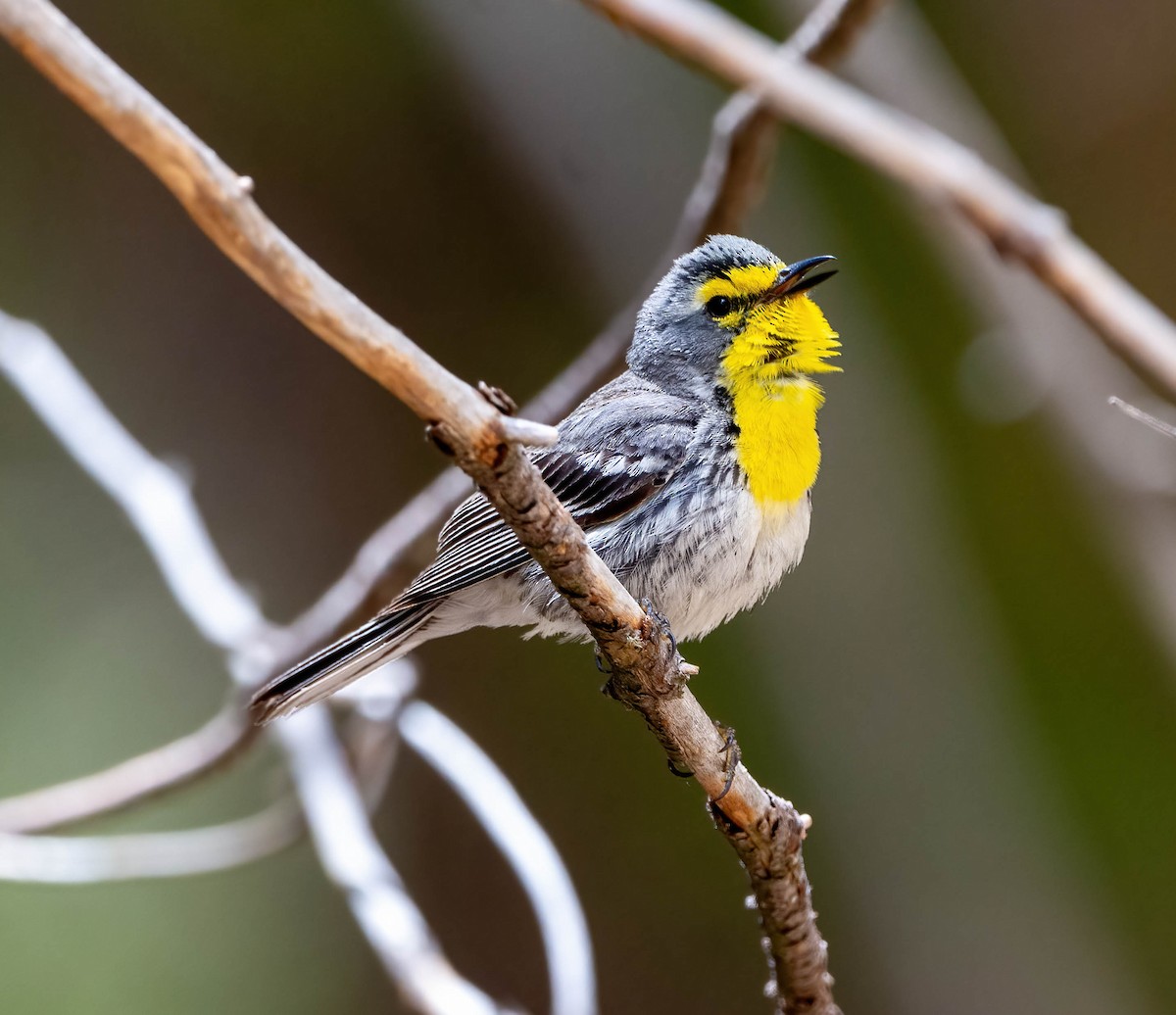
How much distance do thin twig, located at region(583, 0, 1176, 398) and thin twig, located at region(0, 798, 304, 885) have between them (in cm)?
222

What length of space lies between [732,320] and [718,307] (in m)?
0.07

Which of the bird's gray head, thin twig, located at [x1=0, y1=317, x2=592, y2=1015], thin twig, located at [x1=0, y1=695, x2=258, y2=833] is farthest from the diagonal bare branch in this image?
thin twig, located at [x1=0, y1=695, x2=258, y2=833]

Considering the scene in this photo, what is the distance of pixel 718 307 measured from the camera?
2.76 m

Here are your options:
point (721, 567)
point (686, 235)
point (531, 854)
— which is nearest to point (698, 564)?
point (721, 567)

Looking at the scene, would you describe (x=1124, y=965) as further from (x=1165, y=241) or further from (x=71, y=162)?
(x=71, y=162)

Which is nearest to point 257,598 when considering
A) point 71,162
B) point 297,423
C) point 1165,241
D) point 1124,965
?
point 297,423

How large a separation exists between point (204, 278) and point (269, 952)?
255cm

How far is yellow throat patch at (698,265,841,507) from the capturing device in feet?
8.19

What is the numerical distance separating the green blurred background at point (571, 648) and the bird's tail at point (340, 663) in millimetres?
1780

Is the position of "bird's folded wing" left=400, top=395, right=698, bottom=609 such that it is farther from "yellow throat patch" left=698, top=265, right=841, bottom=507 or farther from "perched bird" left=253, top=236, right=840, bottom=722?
"yellow throat patch" left=698, top=265, right=841, bottom=507

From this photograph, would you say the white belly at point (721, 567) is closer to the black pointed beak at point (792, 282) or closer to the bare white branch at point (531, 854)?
the black pointed beak at point (792, 282)

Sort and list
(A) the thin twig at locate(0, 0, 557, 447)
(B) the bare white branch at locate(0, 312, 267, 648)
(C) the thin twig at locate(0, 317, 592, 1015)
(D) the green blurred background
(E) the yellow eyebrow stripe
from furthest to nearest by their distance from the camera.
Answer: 1. (D) the green blurred background
2. (B) the bare white branch at locate(0, 312, 267, 648)
3. (C) the thin twig at locate(0, 317, 592, 1015)
4. (E) the yellow eyebrow stripe
5. (A) the thin twig at locate(0, 0, 557, 447)

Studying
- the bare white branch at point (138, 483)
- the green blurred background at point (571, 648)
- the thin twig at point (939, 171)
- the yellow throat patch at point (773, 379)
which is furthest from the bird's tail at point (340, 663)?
the green blurred background at point (571, 648)

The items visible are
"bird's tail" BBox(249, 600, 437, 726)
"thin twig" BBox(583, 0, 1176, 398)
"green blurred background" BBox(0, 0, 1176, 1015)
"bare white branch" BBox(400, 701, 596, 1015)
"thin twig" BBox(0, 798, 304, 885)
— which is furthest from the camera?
"green blurred background" BBox(0, 0, 1176, 1015)
